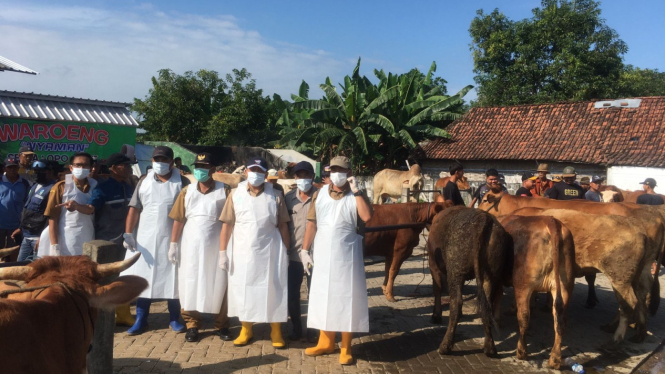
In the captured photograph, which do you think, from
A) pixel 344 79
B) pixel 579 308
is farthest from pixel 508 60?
pixel 579 308

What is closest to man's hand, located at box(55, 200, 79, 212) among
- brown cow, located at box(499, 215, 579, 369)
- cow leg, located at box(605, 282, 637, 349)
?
brown cow, located at box(499, 215, 579, 369)

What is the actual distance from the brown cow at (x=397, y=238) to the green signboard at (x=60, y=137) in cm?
1044

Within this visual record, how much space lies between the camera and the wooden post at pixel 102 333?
4.36 meters

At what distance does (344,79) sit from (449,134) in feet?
17.8

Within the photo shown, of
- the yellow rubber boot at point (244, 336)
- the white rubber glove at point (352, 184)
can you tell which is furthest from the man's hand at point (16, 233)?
the white rubber glove at point (352, 184)

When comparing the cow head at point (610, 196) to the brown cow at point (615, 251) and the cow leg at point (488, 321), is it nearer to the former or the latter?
the brown cow at point (615, 251)

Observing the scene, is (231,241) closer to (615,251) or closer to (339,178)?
(339,178)

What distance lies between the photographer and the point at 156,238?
6.04 meters

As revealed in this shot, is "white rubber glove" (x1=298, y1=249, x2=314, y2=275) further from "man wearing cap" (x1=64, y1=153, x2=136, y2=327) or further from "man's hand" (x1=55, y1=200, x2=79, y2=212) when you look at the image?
"man's hand" (x1=55, y1=200, x2=79, y2=212)

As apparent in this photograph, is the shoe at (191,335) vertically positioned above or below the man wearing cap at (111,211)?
below

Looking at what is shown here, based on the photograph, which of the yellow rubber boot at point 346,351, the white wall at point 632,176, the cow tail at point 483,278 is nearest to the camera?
the yellow rubber boot at point 346,351

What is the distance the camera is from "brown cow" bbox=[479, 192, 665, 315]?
21.5 feet

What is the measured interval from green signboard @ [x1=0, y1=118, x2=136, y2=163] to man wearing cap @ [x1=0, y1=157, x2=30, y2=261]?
667cm

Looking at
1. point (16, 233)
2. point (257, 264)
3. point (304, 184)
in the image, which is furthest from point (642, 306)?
point (16, 233)
